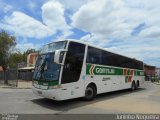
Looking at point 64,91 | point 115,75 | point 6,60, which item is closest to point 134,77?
point 115,75

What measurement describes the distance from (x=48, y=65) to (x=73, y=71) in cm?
137

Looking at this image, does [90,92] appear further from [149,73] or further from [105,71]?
[149,73]

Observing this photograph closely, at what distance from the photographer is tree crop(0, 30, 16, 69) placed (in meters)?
36.2

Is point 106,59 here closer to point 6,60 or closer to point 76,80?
point 76,80

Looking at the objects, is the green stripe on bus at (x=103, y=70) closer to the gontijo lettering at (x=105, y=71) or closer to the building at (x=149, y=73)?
the gontijo lettering at (x=105, y=71)

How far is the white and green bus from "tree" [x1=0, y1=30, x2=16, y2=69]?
78.2ft

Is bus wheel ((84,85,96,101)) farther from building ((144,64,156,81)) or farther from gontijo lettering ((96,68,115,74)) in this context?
building ((144,64,156,81))

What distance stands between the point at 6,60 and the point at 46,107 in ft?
91.3

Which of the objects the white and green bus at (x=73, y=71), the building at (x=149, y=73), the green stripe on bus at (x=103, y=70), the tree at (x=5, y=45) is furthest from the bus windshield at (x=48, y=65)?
the building at (x=149, y=73)

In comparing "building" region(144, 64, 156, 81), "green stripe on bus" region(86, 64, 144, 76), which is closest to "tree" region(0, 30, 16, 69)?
"green stripe on bus" region(86, 64, 144, 76)

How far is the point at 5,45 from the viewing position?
3662 centimetres

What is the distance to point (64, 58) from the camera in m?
12.0

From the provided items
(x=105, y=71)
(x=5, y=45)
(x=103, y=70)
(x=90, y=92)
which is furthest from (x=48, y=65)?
(x=5, y=45)

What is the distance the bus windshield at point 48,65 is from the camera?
11758 mm
